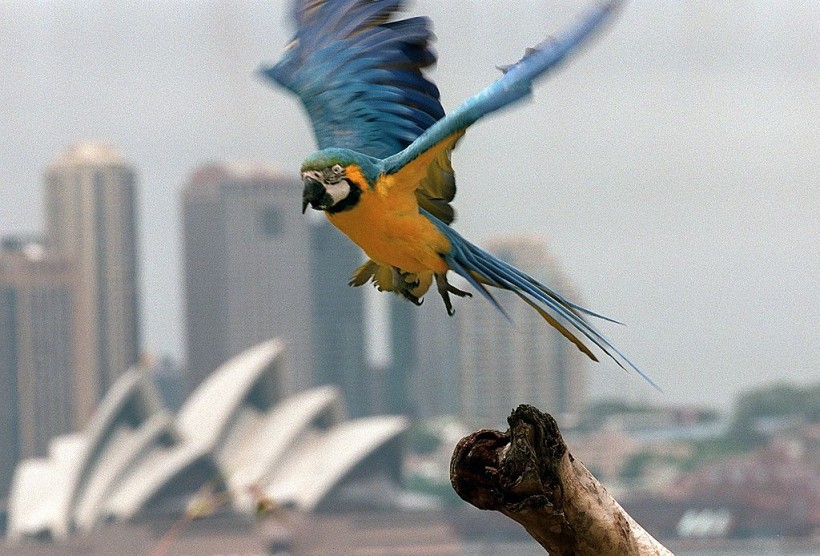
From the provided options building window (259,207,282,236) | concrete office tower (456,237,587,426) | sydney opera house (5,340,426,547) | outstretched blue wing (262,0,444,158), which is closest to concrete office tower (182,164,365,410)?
building window (259,207,282,236)

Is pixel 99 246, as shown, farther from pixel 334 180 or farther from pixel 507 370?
pixel 334 180

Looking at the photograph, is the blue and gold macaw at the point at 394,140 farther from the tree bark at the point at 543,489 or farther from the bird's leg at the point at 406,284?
the tree bark at the point at 543,489

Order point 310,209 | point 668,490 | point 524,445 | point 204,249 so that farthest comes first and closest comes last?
point 204,249
point 668,490
point 310,209
point 524,445

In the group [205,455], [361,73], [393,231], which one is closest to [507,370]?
[205,455]

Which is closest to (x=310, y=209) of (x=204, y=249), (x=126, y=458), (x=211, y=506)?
(x=211, y=506)

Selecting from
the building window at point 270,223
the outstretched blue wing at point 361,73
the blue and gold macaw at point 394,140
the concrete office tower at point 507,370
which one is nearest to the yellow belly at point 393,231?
the blue and gold macaw at point 394,140

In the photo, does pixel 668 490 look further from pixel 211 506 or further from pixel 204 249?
pixel 211 506
